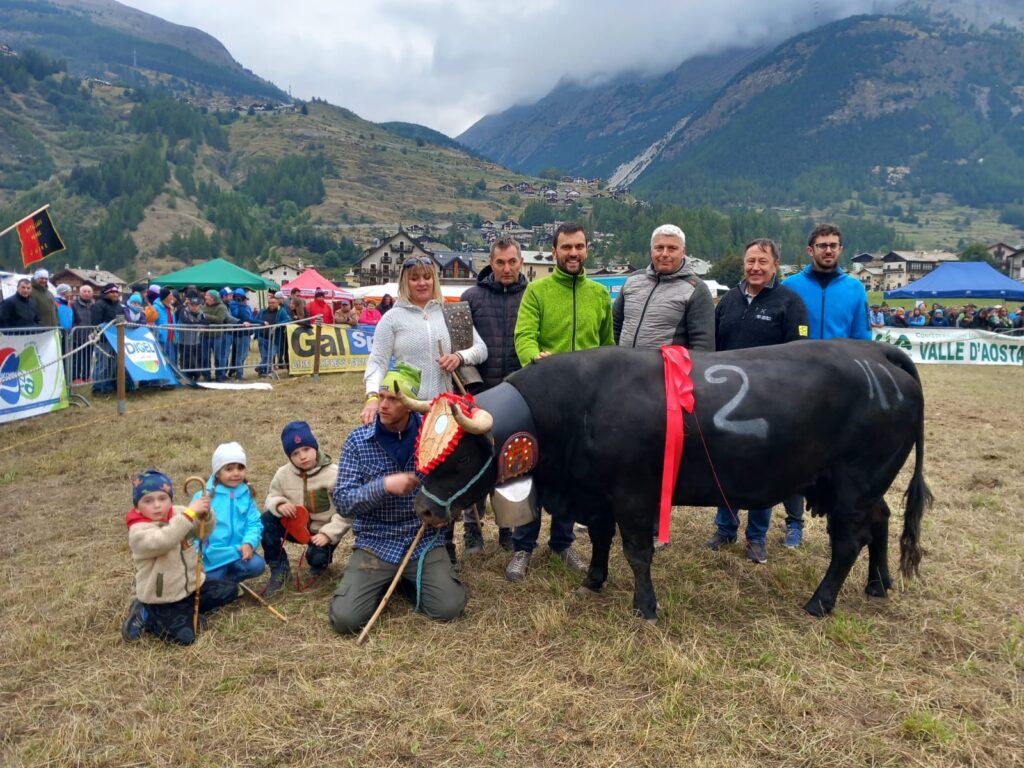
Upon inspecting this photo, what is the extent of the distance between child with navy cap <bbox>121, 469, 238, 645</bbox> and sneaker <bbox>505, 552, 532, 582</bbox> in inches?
75.6

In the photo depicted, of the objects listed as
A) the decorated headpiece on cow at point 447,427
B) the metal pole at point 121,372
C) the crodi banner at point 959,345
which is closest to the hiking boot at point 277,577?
the decorated headpiece on cow at point 447,427

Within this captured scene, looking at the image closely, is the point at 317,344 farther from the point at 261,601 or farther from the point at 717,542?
the point at 717,542

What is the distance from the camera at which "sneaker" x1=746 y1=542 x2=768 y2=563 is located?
198 inches

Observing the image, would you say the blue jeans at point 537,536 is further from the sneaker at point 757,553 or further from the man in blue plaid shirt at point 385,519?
the sneaker at point 757,553

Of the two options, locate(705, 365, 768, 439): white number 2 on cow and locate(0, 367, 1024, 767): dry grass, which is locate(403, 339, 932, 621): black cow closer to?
locate(705, 365, 768, 439): white number 2 on cow

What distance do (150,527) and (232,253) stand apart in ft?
374

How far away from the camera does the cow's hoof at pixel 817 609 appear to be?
417 cm

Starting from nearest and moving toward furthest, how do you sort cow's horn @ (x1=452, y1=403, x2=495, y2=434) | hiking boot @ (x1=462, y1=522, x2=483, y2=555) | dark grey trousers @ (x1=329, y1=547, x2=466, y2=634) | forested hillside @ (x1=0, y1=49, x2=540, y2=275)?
cow's horn @ (x1=452, y1=403, x2=495, y2=434)
dark grey trousers @ (x1=329, y1=547, x2=466, y2=634)
hiking boot @ (x1=462, y1=522, x2=483, y2=555)
forested hillside @ (x1=0, y1=49, x2=540, y2=275)

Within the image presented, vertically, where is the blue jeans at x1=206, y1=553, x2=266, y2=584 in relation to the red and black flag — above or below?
below

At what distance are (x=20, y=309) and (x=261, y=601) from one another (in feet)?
27.2

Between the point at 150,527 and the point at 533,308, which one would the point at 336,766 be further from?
the point at 533,308

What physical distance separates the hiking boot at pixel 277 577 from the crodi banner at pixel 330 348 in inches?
416

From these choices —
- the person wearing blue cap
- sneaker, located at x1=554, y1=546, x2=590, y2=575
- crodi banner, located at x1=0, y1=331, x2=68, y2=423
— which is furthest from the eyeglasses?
the person wearing blue cap

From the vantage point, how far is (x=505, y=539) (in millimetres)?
5363
